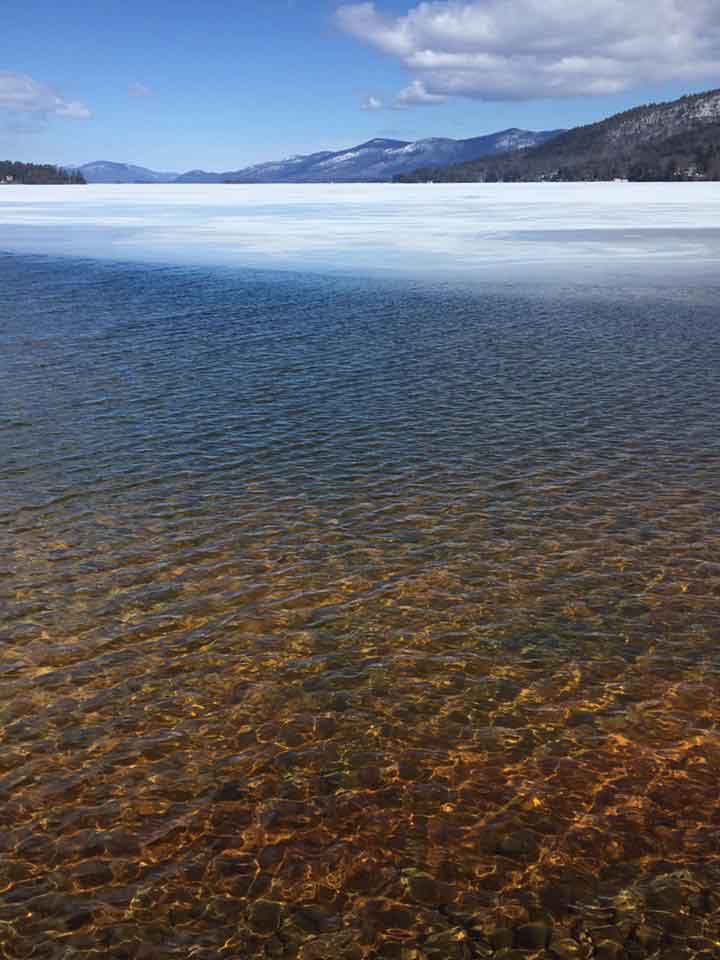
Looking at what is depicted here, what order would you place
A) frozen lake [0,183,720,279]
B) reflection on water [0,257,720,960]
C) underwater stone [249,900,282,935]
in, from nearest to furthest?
underwater stone [249,900,282,935], reflection on water [0,257,720,960], frozen lake [0,183,720,279]

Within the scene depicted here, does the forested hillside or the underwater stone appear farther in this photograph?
the forested hillside

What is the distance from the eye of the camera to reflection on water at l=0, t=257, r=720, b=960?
6.73m

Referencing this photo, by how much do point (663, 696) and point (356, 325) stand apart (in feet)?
75.2

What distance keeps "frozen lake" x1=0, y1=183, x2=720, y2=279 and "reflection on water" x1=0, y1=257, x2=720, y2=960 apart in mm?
27915

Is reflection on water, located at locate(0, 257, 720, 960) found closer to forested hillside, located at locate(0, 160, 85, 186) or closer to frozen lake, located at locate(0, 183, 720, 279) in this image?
Result: frozen lake, located at locate(0, 183, 720, 279)

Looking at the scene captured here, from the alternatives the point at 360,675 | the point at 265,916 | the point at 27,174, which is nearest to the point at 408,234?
the point at 360,675

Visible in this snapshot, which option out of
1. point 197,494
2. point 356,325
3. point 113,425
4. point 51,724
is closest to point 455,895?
point 51,724

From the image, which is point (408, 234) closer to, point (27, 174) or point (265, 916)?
point (265, 916)

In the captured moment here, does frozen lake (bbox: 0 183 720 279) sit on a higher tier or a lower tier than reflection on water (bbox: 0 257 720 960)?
higher

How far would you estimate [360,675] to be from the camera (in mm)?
9688

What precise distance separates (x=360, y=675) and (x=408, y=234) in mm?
55358

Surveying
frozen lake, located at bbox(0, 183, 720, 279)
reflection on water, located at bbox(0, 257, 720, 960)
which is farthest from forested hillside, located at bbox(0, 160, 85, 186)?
reflection on water, located at bbox(0, 257, 720, 960)

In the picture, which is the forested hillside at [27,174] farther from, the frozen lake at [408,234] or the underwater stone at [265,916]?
the underwater stone at [265,916]

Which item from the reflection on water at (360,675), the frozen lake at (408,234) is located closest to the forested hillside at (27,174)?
the frozen lake at (408,234)
